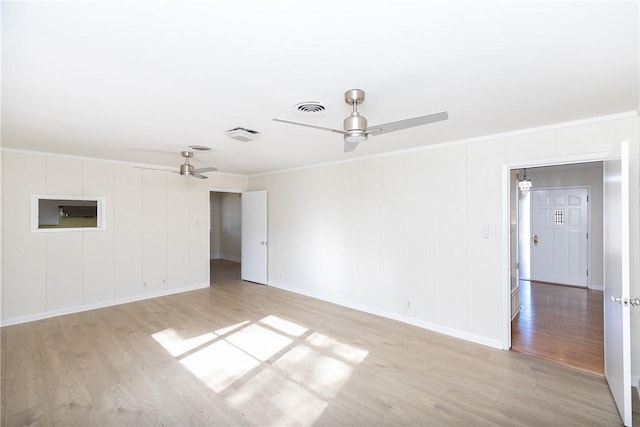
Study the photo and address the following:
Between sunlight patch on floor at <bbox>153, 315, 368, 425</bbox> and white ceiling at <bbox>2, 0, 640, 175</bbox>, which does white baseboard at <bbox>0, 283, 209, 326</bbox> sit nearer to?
sunlight patch on floor at <bbox>153, 315, 368, 425</bbox>

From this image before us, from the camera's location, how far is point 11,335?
3686 mm

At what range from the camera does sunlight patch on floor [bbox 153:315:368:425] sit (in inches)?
93.3

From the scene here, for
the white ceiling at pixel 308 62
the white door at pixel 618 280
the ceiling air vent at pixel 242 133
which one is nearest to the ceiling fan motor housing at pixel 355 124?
the white ceiling at pixel 308 62

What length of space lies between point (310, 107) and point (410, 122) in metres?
0.85

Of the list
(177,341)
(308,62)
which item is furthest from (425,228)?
(177,341)

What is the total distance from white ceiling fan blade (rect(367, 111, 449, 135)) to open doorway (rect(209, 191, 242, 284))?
7816mm

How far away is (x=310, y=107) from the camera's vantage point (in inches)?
94.8

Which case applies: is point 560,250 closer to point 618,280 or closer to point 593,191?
point 593,191

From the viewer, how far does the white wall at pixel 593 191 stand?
585 cm

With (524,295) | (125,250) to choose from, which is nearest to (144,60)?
(125,250)

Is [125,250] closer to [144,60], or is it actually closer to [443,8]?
[144,60]

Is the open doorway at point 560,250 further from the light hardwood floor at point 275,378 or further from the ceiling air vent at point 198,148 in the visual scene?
the ceiling air vent at point 198,148

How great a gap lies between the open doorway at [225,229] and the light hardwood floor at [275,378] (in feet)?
17.8

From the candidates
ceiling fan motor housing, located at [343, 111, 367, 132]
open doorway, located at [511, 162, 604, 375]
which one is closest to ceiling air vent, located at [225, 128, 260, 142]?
ceiling fan motor housing, located at [343, 111, 367, 132]
